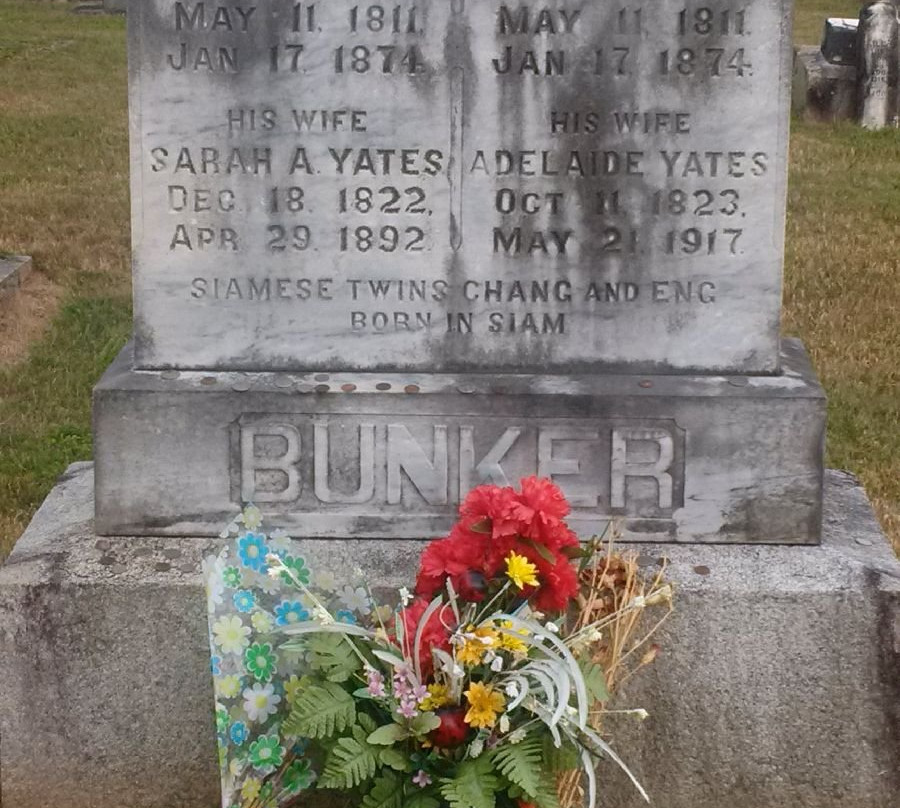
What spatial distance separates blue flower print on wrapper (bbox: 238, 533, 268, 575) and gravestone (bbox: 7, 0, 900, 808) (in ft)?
1.17

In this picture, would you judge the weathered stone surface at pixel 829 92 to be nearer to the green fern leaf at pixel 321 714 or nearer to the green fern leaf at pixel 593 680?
the green fern leaf at pixel 593 680

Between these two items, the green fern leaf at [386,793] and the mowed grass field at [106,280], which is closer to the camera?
the green fern leaf at [386,793]

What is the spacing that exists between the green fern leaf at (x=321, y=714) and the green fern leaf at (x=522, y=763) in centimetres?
28

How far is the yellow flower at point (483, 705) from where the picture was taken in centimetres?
267

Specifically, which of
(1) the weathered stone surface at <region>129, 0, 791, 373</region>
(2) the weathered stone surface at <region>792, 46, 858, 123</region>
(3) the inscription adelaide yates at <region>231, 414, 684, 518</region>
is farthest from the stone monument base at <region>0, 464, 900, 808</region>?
(2) the weathered stone surface at <region>792, 46, 858, 123</region>

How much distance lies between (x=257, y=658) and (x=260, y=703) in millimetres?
90

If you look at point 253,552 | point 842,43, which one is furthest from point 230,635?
point 842,43

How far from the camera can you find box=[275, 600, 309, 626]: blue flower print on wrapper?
3.05 meters

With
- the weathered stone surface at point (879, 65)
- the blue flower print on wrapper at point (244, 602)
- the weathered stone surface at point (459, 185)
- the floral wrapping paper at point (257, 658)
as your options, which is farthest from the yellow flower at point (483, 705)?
the weathered stone surface at point (879, 65)

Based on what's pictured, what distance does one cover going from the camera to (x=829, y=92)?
12.6m

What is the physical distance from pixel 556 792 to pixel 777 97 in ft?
5.29

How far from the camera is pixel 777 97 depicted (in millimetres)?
3449

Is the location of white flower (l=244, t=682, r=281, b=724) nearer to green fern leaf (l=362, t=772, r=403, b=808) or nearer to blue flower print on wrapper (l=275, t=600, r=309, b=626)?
blue flower print on wrapper (l=275, t=600, r=309, b=626)

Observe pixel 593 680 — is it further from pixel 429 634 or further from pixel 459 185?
pixel 459 185
